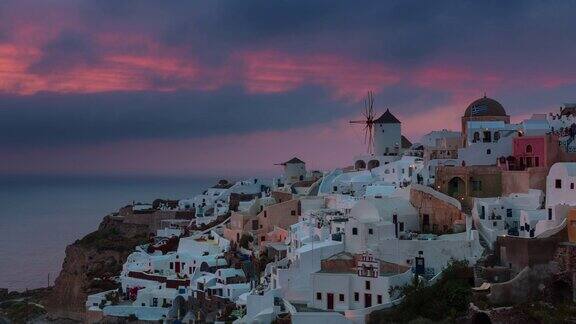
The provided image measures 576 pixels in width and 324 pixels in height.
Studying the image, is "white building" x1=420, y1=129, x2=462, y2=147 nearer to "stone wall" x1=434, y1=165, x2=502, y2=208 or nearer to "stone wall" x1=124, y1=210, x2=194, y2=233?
"stone wall" x1=434, y1=165, x2=502, y2=208

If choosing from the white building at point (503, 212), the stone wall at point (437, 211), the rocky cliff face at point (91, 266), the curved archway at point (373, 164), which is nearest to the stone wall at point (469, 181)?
the stone wall at point (437, 211)

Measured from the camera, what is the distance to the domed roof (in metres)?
37.2

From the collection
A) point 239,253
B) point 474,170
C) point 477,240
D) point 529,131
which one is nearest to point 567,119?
point 529,131

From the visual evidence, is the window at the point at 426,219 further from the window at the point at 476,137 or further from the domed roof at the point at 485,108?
the domed roof at the point at 485,108

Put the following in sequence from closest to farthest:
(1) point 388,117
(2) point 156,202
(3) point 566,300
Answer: (3) point 566,300, (1) point 388,117, (2) point 156,202

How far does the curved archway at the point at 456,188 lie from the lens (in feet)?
99.8

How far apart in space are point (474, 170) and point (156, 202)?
94.0 ft

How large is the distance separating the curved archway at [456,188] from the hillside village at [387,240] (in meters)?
0.04

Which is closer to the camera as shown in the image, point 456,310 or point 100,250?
point 456,310

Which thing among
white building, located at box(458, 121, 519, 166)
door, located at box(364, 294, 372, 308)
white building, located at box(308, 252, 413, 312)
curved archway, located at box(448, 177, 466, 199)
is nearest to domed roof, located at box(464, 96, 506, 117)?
white building, located at box(458, 121, 519, 166)

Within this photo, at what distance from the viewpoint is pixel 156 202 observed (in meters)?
54.1

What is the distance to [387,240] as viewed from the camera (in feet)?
86.4

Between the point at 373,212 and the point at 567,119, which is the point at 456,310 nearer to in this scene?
the point at 373,212

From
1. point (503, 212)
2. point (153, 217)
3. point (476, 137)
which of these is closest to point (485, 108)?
point (476, 137)
